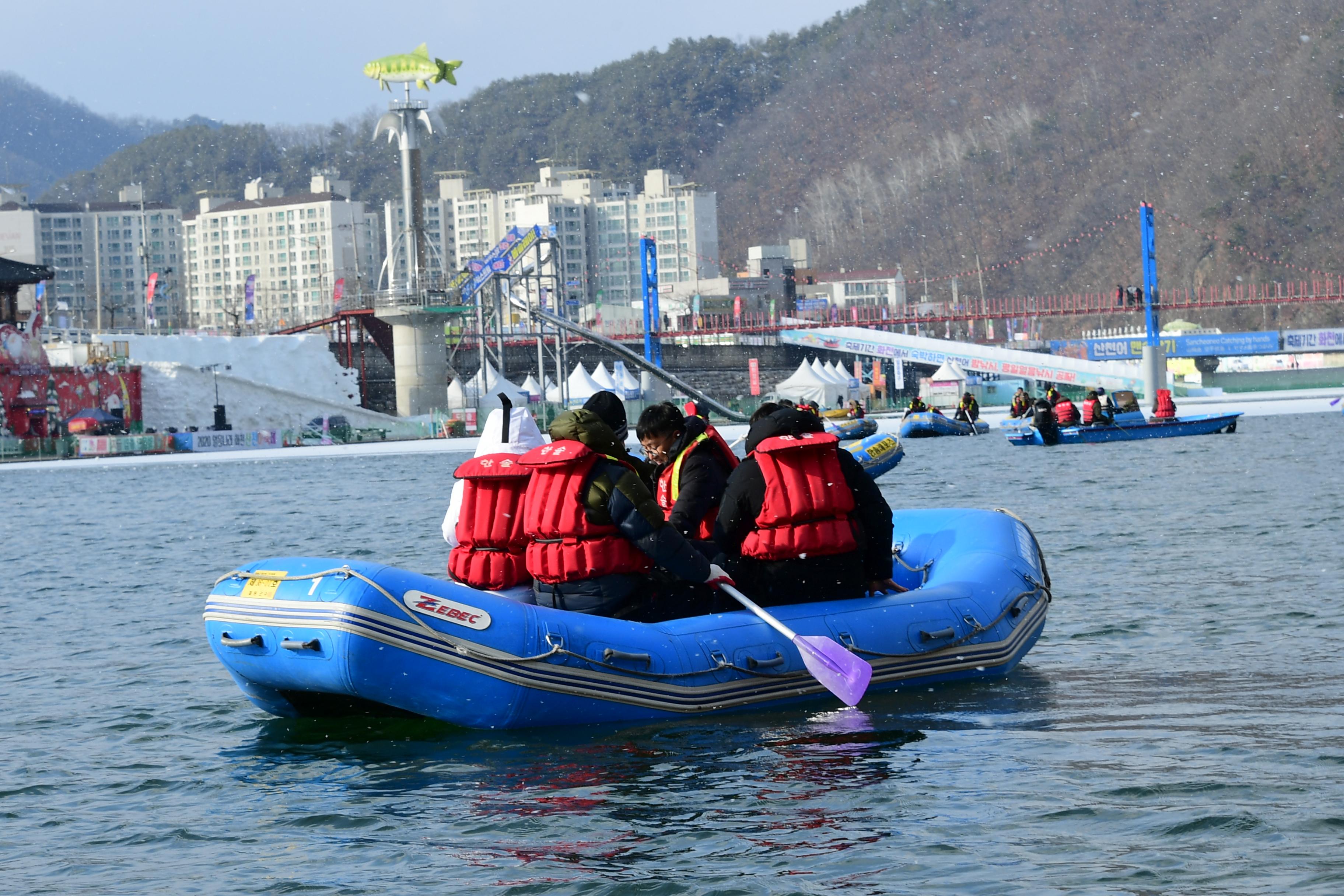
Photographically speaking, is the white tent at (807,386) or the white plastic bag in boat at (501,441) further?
the white tent at (807,386)

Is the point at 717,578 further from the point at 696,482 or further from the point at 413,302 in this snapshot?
the point at 413,302

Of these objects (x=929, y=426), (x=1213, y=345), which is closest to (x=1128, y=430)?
(x=929, y=426)

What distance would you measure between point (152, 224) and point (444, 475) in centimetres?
16809

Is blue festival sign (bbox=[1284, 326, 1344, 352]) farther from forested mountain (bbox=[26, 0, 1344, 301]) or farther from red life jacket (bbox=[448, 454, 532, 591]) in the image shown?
red life jacket (bbox=[448, 454, 532, 591])

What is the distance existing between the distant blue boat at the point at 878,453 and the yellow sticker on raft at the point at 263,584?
1935 cm

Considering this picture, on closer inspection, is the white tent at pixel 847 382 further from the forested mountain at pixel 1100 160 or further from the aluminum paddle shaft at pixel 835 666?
the aluminum paddle shaft at pixel 835 666

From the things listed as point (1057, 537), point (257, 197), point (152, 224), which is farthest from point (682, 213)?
point (1057, 537)

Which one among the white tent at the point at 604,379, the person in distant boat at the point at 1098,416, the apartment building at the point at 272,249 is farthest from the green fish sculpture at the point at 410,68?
the apartment building at the point at 272,249

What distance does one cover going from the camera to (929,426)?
144 ft

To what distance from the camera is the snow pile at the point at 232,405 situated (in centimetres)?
6450

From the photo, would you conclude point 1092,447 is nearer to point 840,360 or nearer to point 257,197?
point 840,360

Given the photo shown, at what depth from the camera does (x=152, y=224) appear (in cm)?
19150

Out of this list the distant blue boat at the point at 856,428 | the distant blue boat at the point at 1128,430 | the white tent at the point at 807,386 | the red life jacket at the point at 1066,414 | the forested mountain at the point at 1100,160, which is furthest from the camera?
the forested mountain at the point at 1100,160

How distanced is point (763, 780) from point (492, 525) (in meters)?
2.12
